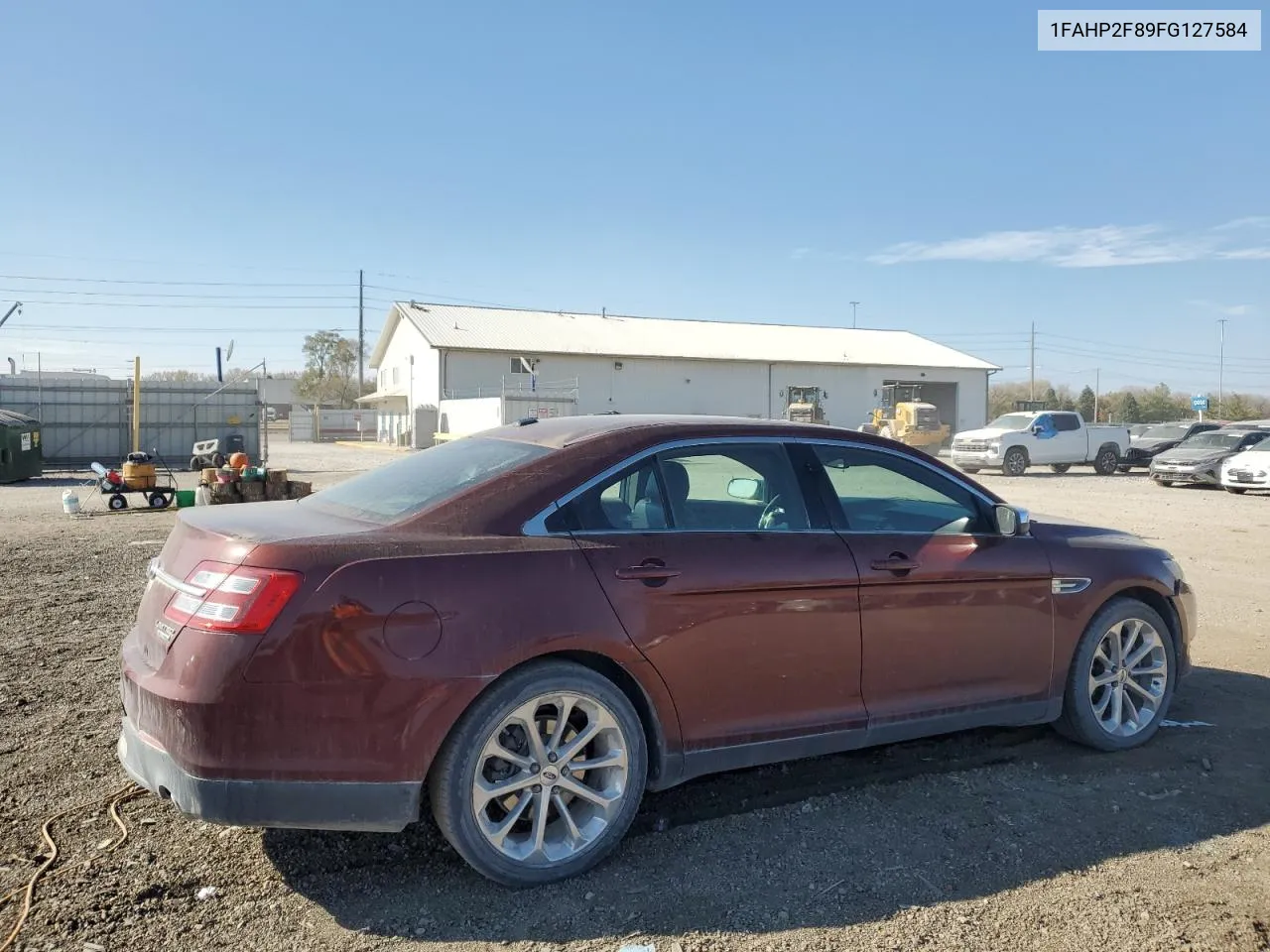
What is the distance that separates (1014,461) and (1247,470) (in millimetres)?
6792

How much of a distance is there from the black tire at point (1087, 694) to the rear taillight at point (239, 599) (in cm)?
358

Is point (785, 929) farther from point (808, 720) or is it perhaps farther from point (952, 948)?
point (808, 720)

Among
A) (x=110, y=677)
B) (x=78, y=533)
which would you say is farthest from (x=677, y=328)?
(x=110, y=677)

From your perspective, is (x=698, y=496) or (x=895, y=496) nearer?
(x=698, y=496)

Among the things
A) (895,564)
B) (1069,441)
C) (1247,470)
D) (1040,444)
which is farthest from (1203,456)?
(895,564)

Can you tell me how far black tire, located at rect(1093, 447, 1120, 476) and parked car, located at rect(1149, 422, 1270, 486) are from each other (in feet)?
11.8

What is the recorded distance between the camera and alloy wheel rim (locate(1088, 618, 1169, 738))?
15.3ft

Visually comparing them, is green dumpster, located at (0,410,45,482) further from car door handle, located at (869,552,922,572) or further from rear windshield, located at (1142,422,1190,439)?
rear windshield, located at (1142,422,1190,439)

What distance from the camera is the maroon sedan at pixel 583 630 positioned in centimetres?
299

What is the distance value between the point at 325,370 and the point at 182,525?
95.8 meters

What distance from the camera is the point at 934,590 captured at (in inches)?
159

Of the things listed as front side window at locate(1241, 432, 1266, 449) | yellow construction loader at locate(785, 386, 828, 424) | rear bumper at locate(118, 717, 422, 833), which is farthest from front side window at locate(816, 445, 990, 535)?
yellow construction loader at locate(785, 386, 828, 424)

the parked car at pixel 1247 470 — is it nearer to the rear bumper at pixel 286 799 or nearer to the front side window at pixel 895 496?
the front side window at pixel 895 496

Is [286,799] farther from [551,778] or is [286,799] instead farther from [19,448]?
[19,448]
